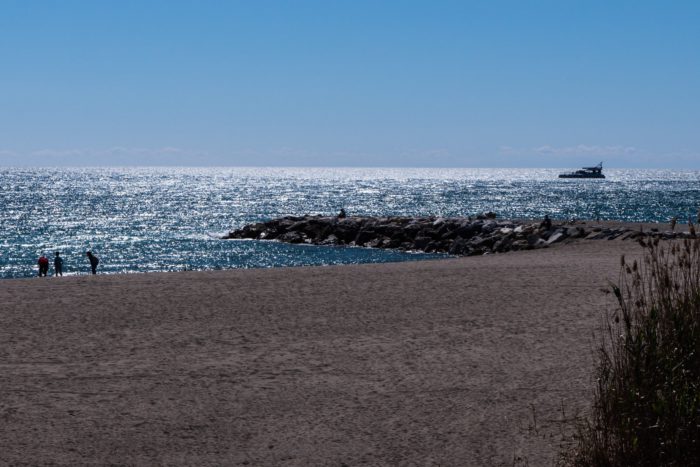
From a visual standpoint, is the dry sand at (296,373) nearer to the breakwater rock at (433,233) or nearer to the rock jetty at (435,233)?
the breakwater rock at (433,233)

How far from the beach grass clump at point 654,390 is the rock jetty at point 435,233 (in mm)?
25670

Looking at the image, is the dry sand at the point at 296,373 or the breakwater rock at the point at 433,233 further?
the breakwater rock at the point at 433,233

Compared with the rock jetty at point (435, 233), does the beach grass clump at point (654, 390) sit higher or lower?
higher

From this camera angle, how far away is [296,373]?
38.8 ft

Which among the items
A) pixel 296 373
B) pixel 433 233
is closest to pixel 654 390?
pixel 296 373

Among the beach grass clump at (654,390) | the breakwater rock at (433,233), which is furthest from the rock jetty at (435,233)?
the beach grass clump at (654,390)

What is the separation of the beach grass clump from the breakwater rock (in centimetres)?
2571

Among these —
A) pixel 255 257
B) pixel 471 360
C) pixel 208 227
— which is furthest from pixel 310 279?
pixel 208 227

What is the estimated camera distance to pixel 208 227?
7594 cm

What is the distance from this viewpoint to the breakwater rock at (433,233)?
1516 inches

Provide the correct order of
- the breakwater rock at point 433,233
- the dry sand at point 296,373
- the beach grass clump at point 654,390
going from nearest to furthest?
the beach grass clump at point 654,390, the dry sand at point 296,373, the breakwater rock at point 433,233

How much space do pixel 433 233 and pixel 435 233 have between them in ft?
0.53

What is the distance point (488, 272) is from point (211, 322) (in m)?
10.1

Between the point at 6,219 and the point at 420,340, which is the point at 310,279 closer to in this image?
the point at 420,340
